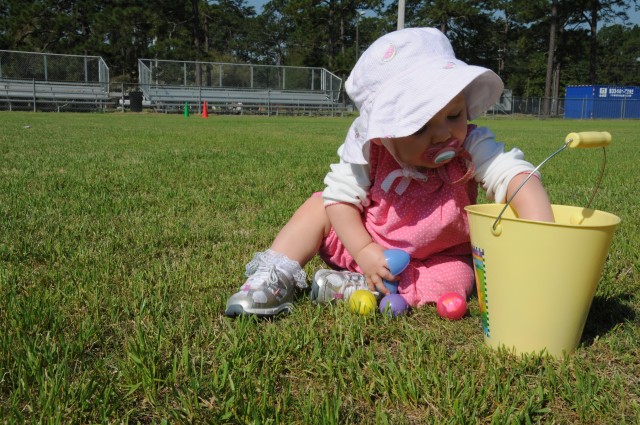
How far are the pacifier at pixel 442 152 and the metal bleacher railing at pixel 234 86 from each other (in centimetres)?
2450


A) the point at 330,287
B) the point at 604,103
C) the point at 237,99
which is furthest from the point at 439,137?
the point at 604,103

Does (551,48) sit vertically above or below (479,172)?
above

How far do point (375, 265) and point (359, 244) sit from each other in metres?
0.10

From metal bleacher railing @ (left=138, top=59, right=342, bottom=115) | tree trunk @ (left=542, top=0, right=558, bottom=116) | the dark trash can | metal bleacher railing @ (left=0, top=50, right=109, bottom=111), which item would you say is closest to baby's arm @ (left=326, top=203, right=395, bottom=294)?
metal bleacher railing @ (left=0, top=50, right=109, bottom=111)

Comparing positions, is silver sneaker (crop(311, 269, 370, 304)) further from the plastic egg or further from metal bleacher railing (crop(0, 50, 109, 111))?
metal bleacher railing (crop(0, 50, 109, 111))

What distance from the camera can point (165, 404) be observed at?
1.35m

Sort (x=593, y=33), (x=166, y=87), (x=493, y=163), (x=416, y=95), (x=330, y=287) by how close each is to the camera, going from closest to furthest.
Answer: (x=416, y=95) → (x=493, y=163) → (x=330, y=287) → (x=166, y=87) → (x=593, y=33)

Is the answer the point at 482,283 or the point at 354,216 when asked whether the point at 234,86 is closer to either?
the point at 354,216

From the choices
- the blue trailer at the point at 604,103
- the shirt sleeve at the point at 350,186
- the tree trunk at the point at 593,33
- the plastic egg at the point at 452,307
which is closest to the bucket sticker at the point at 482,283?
the plastic egg at the point at 452,307

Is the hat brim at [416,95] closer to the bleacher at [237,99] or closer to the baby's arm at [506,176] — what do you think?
the baby's arm at [506,176]

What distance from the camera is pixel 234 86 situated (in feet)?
87.9

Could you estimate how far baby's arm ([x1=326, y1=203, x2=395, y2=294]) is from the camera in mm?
2047

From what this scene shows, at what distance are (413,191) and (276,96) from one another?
25725mm

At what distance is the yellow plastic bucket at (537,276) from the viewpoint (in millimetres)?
1445
